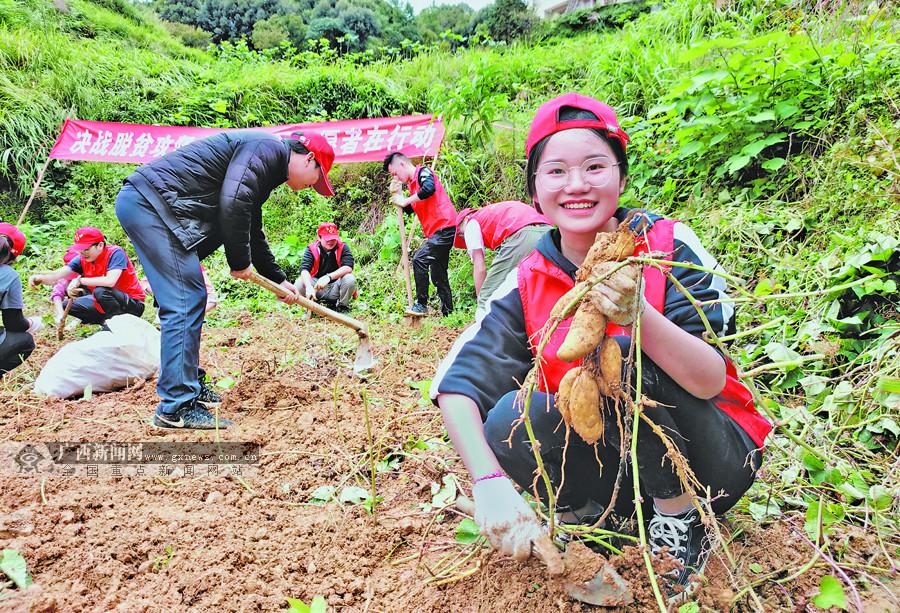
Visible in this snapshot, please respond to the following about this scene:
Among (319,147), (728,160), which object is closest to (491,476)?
(319,147)

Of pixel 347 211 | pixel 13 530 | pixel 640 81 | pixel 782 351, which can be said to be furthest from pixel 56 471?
pixel 347 211

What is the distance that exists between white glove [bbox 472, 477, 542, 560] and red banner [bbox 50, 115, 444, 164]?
5473 mm

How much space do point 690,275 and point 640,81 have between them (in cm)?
415

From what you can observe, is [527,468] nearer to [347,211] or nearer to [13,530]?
[13,530]

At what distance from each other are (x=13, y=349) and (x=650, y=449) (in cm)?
370

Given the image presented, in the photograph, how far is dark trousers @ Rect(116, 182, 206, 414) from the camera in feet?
7.74

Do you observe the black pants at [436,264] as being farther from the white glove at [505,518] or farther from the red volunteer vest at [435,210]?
the white glove at [505,518]

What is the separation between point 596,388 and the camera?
1015 mm

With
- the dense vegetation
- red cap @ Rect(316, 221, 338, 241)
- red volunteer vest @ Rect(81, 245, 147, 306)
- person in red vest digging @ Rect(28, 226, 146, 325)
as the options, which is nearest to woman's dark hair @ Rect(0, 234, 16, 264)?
person in red vest digging @ Rect(28, 226, 146, 325)

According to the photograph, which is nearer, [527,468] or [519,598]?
[519,598]

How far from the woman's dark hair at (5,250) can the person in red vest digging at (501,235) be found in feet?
9.57

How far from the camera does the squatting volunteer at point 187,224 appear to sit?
236 centimetres

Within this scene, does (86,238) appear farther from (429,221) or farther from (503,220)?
(503,220)

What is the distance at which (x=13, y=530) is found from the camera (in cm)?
147
